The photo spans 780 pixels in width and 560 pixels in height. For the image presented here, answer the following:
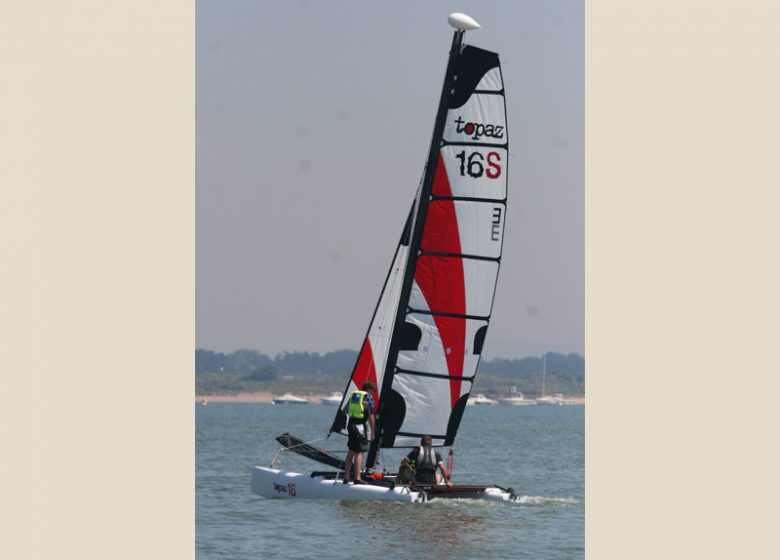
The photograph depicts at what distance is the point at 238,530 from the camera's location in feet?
58.1

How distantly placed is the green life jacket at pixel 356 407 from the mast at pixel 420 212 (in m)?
0.48

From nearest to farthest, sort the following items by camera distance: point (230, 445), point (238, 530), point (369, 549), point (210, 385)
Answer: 1. point (369, 549)
2. point (238, 530)
3. point (230, 445)
4. point (210, 385)

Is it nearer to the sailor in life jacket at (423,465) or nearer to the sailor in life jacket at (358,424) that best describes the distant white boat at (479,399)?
the sailor in life jacket at (358,424)

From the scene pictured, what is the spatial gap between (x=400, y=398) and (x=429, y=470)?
120 cm

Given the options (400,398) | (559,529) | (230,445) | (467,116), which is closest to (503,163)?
(467,116)

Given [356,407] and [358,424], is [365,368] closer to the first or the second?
[356,407]

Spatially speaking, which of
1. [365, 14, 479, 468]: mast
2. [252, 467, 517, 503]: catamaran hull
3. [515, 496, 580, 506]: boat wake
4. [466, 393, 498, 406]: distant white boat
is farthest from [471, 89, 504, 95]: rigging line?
[466, 393, 498, 406]: distant white boat

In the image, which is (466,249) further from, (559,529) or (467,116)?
(559,529)

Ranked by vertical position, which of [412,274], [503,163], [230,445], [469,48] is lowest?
[230,445]

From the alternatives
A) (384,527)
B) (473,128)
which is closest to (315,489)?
(384,527)

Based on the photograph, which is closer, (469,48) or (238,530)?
(238,530)

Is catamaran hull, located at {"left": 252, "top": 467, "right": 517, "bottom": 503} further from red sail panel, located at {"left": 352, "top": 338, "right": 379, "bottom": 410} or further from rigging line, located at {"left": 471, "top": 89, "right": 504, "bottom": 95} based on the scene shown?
rigging line, located at {"left": 471, "top": 89, "right": 504, "bottom": 95}

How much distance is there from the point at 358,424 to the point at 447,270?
2412mm

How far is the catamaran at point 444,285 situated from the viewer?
63.4 ft
